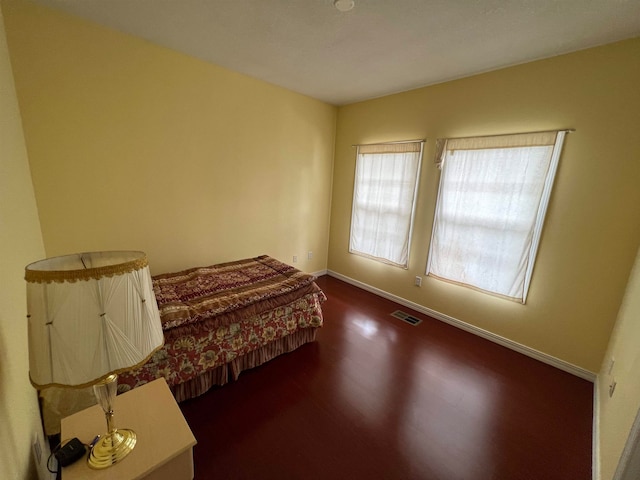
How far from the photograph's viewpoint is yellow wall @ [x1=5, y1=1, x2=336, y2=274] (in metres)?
1.82

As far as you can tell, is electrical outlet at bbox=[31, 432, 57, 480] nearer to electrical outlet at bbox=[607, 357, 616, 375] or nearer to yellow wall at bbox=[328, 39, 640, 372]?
electrical outlet at bbox=[607, 357, 616, 375]

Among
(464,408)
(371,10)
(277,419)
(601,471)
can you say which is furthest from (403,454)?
(371,10)

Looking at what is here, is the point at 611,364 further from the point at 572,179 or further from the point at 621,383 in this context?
the point at 572,179

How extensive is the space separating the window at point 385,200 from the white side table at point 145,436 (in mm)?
2798

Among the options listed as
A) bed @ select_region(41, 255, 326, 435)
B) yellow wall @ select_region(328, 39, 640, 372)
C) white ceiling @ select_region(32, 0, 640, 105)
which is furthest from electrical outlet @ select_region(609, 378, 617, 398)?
white ceiling @ select_region(32, 0, 640, 105)

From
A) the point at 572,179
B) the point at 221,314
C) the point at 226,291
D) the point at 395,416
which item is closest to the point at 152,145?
the point at 226,291

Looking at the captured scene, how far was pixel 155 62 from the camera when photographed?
2213 millimetres

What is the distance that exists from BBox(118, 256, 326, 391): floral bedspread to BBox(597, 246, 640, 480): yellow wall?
6.08 ft

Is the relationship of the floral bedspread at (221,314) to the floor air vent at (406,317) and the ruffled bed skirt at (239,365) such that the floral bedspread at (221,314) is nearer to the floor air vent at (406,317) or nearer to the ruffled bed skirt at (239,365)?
the ruffled bed skirt at (239,365)

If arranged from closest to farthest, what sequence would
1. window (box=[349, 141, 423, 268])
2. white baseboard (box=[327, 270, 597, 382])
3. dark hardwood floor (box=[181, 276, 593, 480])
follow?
dark hardwood floor (box=[181, 276, 593, 480])
white baseboard (box=[327, 270, 597, 382])
window (box=[349, 141, 423, 268])

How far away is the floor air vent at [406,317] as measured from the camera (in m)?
2.90

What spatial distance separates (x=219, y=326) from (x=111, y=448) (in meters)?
0.92

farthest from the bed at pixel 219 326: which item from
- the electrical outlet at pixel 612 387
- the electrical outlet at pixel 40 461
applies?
the electrical outlet at pixel 612 387

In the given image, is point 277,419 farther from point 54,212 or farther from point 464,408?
point 54,212
